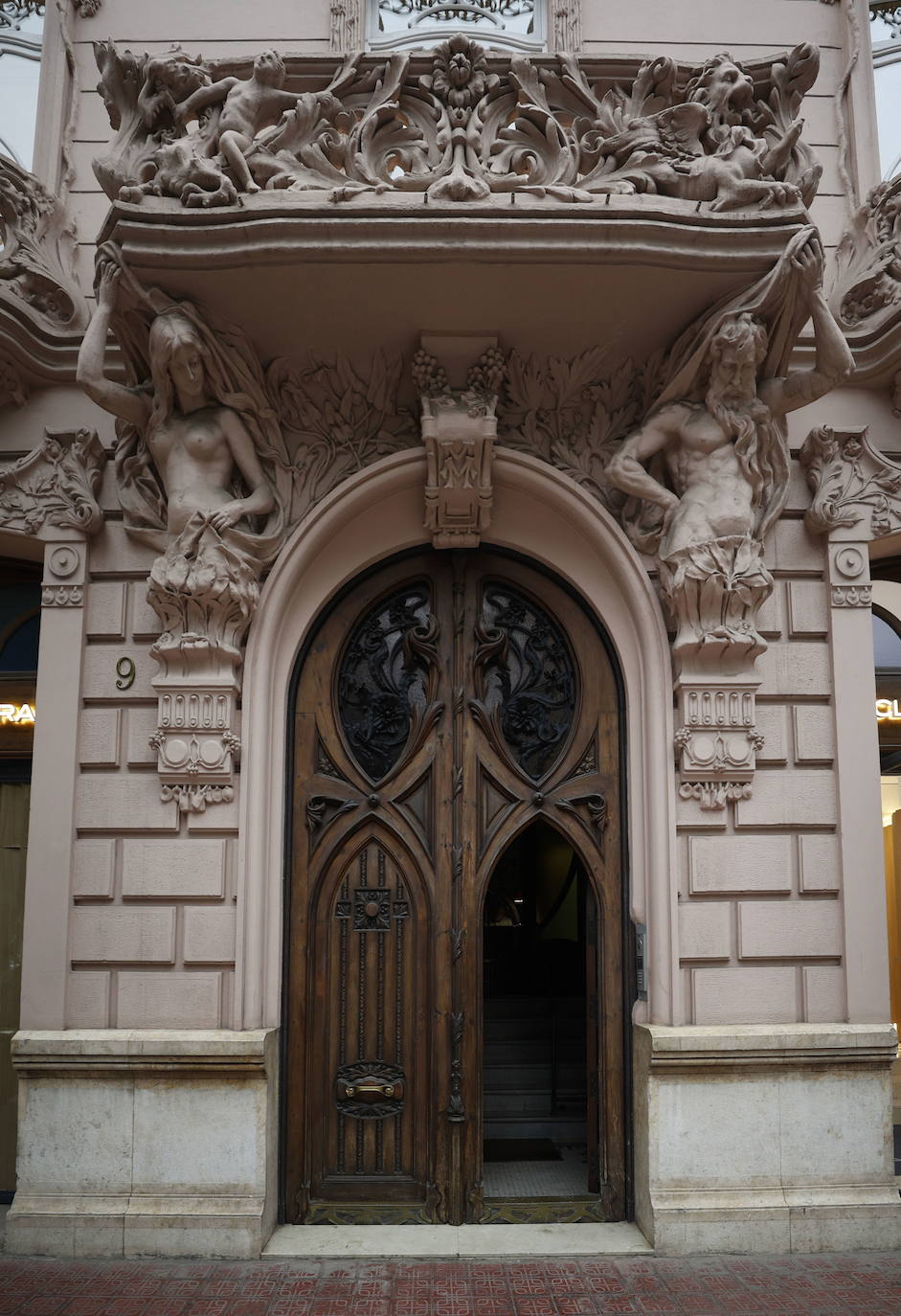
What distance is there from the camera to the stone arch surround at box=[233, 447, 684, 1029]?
6.88 m

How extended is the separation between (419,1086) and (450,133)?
20.3 ft

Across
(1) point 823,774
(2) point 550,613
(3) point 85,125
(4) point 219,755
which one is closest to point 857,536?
(1) point 823,774

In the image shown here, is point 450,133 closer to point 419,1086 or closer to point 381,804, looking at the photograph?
point 381,804

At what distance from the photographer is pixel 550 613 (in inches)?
303

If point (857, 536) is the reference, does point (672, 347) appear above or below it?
above

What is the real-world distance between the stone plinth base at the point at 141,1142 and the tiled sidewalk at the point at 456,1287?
209 millimetres

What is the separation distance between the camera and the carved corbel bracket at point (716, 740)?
692cm

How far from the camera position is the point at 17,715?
7.96m

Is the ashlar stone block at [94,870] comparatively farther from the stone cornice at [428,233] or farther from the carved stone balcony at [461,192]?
the stone cornice at [428,233]

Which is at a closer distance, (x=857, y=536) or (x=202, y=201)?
(x=202, y=201)

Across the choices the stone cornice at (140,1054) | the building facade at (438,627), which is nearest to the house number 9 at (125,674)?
the building facade at (438,627)

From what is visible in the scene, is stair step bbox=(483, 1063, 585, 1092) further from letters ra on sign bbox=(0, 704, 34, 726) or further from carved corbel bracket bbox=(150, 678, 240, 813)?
letters ra on sign bbox=(0, 704, 34, 726)

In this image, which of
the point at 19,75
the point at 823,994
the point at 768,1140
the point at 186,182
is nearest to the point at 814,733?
the point at 823,994

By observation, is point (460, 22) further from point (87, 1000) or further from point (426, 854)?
point (87, 1000)
